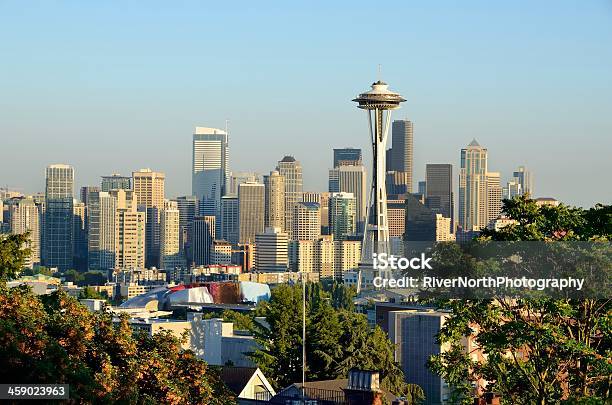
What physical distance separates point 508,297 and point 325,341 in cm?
1445

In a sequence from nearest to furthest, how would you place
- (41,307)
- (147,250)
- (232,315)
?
1. (41,307)
2. (232,315)
3. (147,250)

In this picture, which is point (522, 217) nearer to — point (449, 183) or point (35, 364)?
point (35, 364)

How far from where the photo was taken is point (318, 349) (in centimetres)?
3080

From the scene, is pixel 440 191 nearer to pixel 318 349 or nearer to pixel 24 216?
pixel 24 216

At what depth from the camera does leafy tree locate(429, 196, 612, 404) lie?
15.9 metres

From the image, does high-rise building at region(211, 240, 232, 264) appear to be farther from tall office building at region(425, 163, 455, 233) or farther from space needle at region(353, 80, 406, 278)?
space needle at region(353, 80, 406, 278)

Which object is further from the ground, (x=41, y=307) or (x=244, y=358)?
(x=41, y=307)

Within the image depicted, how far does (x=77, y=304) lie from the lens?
1430cm

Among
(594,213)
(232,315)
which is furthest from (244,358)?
(232,315)

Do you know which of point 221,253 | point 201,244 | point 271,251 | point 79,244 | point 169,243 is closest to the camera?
point 271,251

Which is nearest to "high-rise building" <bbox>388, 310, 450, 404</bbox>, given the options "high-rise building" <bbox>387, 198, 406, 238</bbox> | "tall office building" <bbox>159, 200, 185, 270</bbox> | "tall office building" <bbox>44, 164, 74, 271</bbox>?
"high-rise building" <bbox>387, 198, 406, 238</bbox>

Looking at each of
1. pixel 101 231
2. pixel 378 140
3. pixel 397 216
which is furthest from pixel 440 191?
pixel 378 140

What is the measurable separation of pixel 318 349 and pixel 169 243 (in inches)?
6492

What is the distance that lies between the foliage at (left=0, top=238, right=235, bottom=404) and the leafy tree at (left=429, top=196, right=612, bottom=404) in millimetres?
2636
